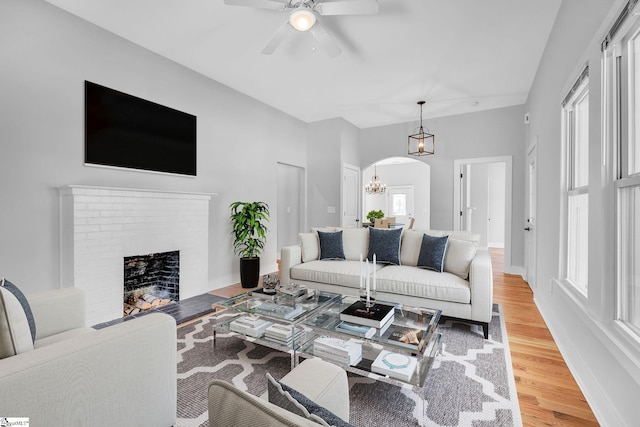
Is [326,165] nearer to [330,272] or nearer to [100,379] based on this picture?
[330,272]

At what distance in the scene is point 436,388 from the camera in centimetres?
185

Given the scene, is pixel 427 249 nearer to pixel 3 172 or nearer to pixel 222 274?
pixel 222 274

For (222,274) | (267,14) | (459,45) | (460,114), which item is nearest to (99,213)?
(222,274)

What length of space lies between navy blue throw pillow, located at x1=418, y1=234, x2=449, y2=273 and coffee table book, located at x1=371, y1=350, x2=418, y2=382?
1.46m

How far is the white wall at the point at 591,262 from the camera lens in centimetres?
142

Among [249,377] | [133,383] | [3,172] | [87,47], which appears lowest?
[249,377]

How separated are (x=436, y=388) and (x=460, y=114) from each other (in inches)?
200

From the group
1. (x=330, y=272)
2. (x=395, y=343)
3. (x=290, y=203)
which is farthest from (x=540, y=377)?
(x=290, y=203)

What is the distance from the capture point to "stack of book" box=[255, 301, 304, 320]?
215 centimetres

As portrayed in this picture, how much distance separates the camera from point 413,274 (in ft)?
9.81

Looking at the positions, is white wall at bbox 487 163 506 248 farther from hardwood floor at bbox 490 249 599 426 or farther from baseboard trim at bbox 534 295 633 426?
baseboard trim at bbox 534 295 633 426

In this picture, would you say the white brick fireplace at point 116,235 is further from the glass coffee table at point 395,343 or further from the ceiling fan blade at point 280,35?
the glass coffee table at point 395,343

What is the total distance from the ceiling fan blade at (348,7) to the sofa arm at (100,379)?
2.42 m

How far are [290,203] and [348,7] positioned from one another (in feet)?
13.6
